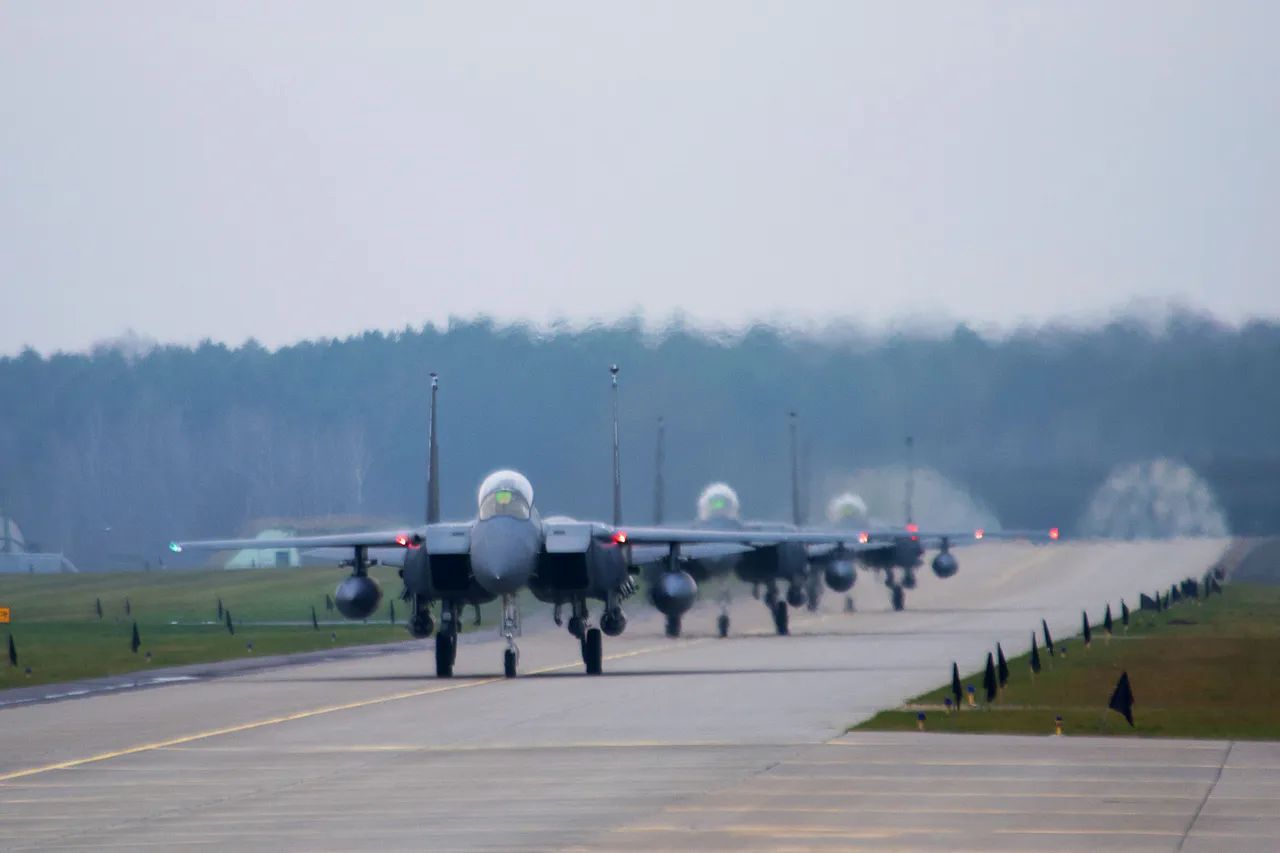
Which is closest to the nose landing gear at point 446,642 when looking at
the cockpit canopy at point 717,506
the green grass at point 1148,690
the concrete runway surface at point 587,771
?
the concrete runway surface at point 587,771

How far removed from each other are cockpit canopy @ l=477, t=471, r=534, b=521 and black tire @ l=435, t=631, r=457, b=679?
2.93 meters

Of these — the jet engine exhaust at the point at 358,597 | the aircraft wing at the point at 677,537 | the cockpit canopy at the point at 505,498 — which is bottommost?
the jet engine exhaust at the point at 358,597

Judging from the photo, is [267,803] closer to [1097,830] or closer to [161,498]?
[1097,830]

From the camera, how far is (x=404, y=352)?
98938 millimetres

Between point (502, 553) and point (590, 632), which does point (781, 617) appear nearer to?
point (590, 632)

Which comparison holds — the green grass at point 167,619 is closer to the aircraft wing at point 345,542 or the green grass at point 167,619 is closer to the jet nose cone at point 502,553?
the aircraft wing at point 345,542

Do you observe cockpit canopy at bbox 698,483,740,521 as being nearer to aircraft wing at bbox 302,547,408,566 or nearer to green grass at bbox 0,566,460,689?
green grass at bbox 0,566,460,689

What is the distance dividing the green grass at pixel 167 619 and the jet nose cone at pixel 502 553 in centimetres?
959

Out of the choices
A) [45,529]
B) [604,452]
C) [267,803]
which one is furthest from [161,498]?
[267,803]

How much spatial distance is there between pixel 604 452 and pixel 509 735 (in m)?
53.2

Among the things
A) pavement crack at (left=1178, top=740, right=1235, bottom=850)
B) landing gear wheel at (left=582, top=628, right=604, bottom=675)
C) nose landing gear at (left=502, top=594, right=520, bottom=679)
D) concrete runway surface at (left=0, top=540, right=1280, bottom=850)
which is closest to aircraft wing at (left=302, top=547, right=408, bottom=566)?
concrete runway surface at (left=0, top=540, right=1280, bottom=850)

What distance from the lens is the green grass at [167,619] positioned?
4612 cm

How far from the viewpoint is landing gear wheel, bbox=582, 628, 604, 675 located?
125 feet

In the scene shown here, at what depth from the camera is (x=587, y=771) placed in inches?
862
